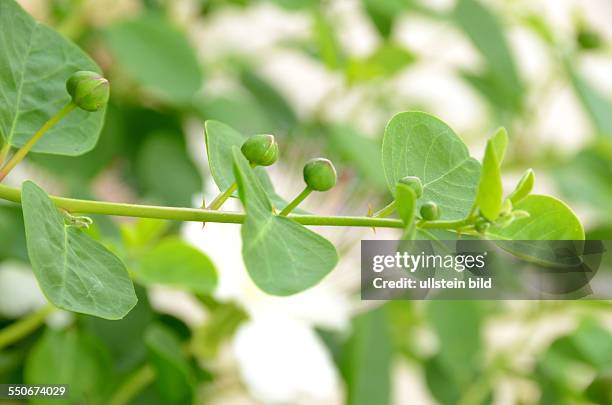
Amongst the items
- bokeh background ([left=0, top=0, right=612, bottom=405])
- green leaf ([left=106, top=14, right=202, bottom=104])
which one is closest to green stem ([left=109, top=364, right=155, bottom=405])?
bokeh background ([left=0, top=0, right=612, bottom=405])

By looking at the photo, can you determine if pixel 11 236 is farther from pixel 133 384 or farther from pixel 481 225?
pixel 481 225

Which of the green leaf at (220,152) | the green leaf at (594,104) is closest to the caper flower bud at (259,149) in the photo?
the green leaf at (220,152)

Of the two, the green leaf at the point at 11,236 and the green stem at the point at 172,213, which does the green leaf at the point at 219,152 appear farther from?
the green leaf at the point at 11,236

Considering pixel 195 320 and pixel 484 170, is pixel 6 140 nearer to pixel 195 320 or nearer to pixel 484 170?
pixel 484 170

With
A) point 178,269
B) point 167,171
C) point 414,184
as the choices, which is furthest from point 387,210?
point 167,171

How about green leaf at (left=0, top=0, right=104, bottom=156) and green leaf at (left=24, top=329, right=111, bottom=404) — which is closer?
green leaf at (left=0, top=0, right=104, bottom=156)

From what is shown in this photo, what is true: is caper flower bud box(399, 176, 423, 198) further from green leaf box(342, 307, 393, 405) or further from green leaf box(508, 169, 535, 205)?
green leaf box(342, 307, 393, 405)
